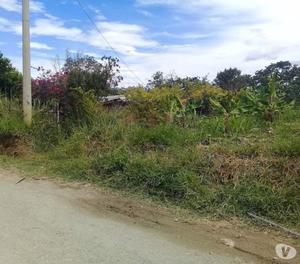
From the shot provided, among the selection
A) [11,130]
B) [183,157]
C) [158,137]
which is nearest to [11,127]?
[11,130]

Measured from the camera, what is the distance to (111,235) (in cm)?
489

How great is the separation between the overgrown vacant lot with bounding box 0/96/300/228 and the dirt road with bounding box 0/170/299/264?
1.56 ft

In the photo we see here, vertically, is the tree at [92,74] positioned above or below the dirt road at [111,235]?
above

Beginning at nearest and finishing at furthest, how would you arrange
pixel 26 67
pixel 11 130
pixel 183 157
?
pixel 183 157
pixel 11 130
pixel 26 67

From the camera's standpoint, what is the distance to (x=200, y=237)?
4.84 metres

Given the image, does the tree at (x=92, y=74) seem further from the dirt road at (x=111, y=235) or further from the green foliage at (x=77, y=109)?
the dirt road at (x=111, y=235)

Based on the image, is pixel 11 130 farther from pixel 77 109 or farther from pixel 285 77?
pixel 285 77

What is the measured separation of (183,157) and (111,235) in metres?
2.19

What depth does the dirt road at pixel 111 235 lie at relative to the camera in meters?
4.28

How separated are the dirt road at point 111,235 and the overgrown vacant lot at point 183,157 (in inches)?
18.8

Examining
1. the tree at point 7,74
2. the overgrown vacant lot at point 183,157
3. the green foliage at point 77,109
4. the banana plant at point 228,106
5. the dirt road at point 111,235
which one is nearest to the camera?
the dirt road at point 111,235

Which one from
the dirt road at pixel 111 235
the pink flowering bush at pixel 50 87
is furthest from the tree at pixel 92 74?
the dirt road at pixel 111 235

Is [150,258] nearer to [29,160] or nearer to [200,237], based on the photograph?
[200,237]

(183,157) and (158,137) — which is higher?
(158,137)
